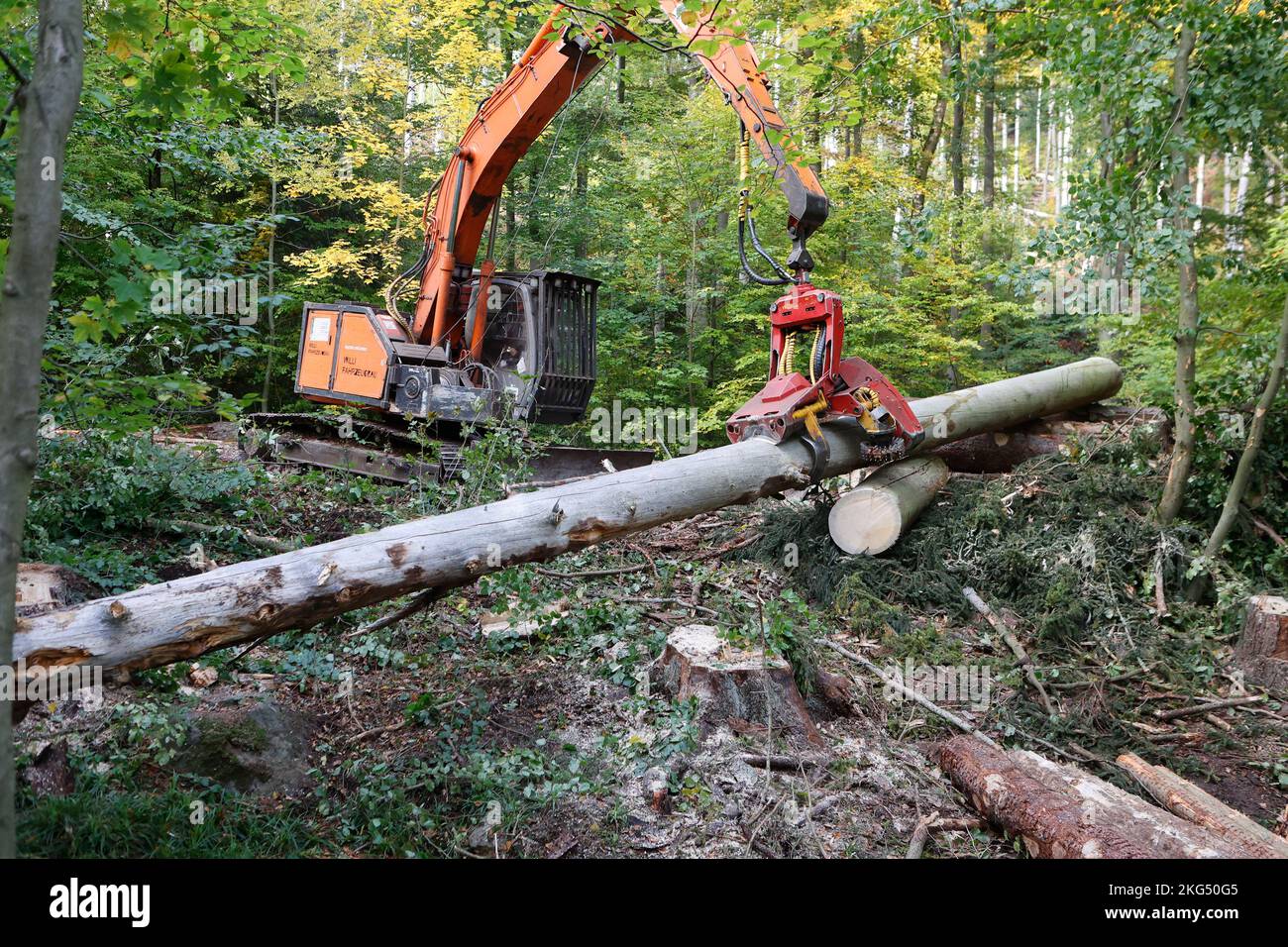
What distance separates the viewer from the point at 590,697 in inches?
167

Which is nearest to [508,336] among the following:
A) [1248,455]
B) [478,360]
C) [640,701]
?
[478,360]

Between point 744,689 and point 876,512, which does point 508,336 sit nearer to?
point 876,512

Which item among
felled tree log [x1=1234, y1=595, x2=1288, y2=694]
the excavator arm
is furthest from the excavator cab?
felled tree log [x1=1234, y1=595, x2=1288, y2=694]

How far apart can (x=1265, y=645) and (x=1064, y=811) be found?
9.31ft

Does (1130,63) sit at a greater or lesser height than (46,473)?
greater

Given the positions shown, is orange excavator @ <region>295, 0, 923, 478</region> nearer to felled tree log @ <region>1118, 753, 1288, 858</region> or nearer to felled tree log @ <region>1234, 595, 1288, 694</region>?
felled tree log @ <region>1234, 595, 1288, 694</region>

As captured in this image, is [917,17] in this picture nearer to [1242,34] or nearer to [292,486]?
[1242,34]

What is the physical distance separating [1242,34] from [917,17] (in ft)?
6.94

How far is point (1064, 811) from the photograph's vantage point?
10.7 feet

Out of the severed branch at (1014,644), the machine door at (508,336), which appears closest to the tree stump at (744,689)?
the severed branch at (1014,644)

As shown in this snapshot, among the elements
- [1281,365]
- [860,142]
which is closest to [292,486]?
[1281,365]

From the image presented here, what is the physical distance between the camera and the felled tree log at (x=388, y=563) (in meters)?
2.79
